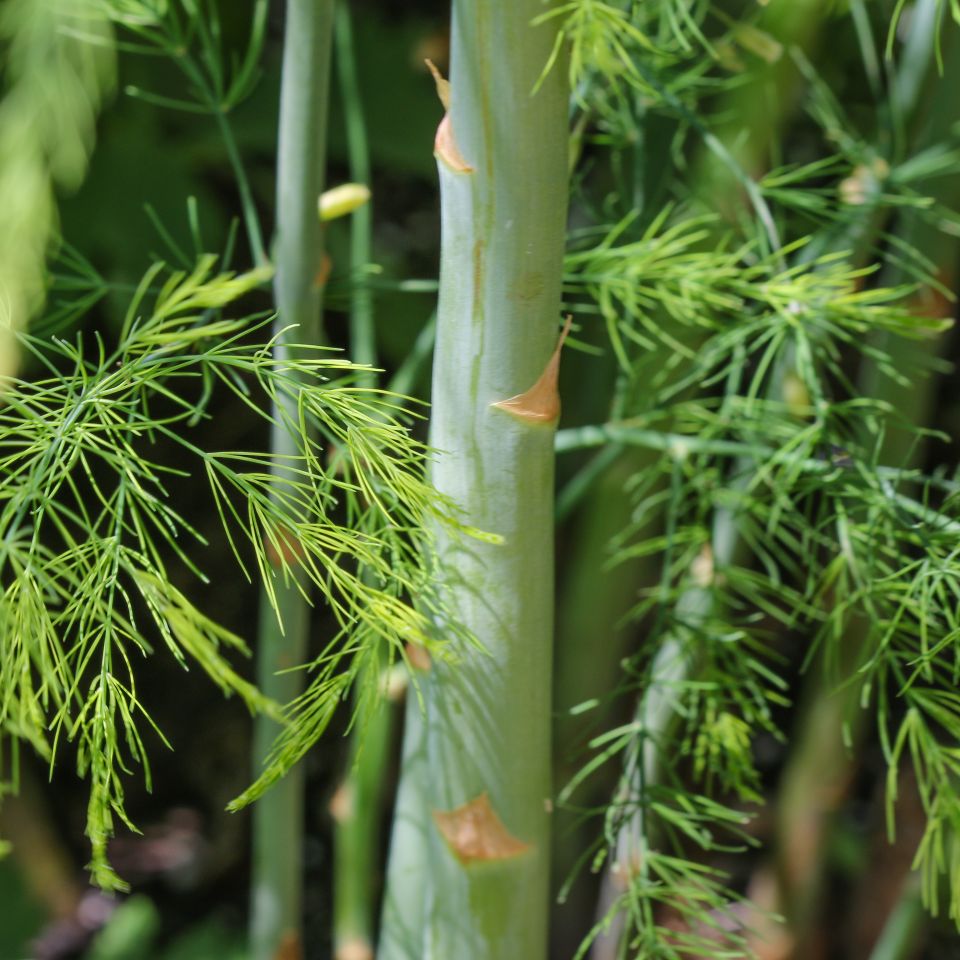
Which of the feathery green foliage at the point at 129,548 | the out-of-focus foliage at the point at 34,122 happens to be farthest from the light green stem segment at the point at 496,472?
the out-of-focus foliage at the point at 34,122

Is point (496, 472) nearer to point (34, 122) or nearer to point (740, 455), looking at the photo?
point (740, 455)

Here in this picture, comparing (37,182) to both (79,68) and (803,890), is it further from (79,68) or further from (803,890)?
(803,890)

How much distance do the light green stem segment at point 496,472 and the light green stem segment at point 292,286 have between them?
6 centimetres

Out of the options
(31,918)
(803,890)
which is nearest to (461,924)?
(803,890)

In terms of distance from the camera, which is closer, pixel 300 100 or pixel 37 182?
pixel 300 100

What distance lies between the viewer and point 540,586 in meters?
0.39

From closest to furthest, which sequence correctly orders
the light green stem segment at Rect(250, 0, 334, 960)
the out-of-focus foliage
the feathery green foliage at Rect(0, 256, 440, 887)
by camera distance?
the feathery green foliage at Rect(0, 256, 440, 887) → the light green stem segment at Rect(250, 0, 334, 960) → the out-of-focus foliage

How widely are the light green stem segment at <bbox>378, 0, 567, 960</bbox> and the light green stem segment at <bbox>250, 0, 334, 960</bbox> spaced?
62mm

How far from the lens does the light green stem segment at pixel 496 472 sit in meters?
0.34

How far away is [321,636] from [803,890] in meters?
0.46

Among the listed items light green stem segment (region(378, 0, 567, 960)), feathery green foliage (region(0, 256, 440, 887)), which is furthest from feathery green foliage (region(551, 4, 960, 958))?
feathery green foliage (region(0, 256, 440, 887))

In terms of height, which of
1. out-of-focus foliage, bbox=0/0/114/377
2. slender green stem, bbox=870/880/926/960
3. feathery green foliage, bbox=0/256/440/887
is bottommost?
slender green stem, bbox=870/880/926/960

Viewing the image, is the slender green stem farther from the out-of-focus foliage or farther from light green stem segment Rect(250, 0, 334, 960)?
the out-of-focus foliage

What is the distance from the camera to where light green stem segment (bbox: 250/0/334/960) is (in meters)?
0.40
